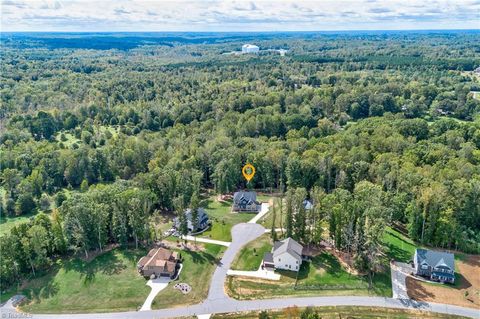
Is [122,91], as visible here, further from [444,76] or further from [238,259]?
[444,76]

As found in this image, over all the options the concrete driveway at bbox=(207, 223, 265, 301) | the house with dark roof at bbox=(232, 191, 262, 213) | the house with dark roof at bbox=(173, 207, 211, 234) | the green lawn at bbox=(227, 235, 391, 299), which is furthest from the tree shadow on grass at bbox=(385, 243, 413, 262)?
the house with dark roof at bbox=(173, 207, 211, 234)

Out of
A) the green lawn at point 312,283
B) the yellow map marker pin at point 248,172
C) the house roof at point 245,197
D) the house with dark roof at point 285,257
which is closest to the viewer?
the green lawn at point 312,283

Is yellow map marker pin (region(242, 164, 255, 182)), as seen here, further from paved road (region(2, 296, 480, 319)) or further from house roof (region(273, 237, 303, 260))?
paved road (region(2, 296, 480, 319))

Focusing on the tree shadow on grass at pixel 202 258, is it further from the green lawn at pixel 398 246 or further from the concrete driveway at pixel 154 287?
the green lawn at pixel 398 246

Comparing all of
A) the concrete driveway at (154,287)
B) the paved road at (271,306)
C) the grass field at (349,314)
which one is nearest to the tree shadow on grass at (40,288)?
the paved road at (271,306)

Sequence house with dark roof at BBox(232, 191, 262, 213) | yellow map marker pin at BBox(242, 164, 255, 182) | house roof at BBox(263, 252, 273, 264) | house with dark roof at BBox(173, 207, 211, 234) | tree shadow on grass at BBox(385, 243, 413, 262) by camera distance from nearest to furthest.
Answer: house roof at BBox(263, 252, 273, 264)
tree shadow on grass at BBox(385, 243, 413, 262)
house with dark roof at BBox(173, 207, 211, 234)
house with dark roof at BBox(232, 191, 262, 213)
yellow map marker pin at BBox(242, 164, 255, 182)

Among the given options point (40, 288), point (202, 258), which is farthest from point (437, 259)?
point (40, 288)
